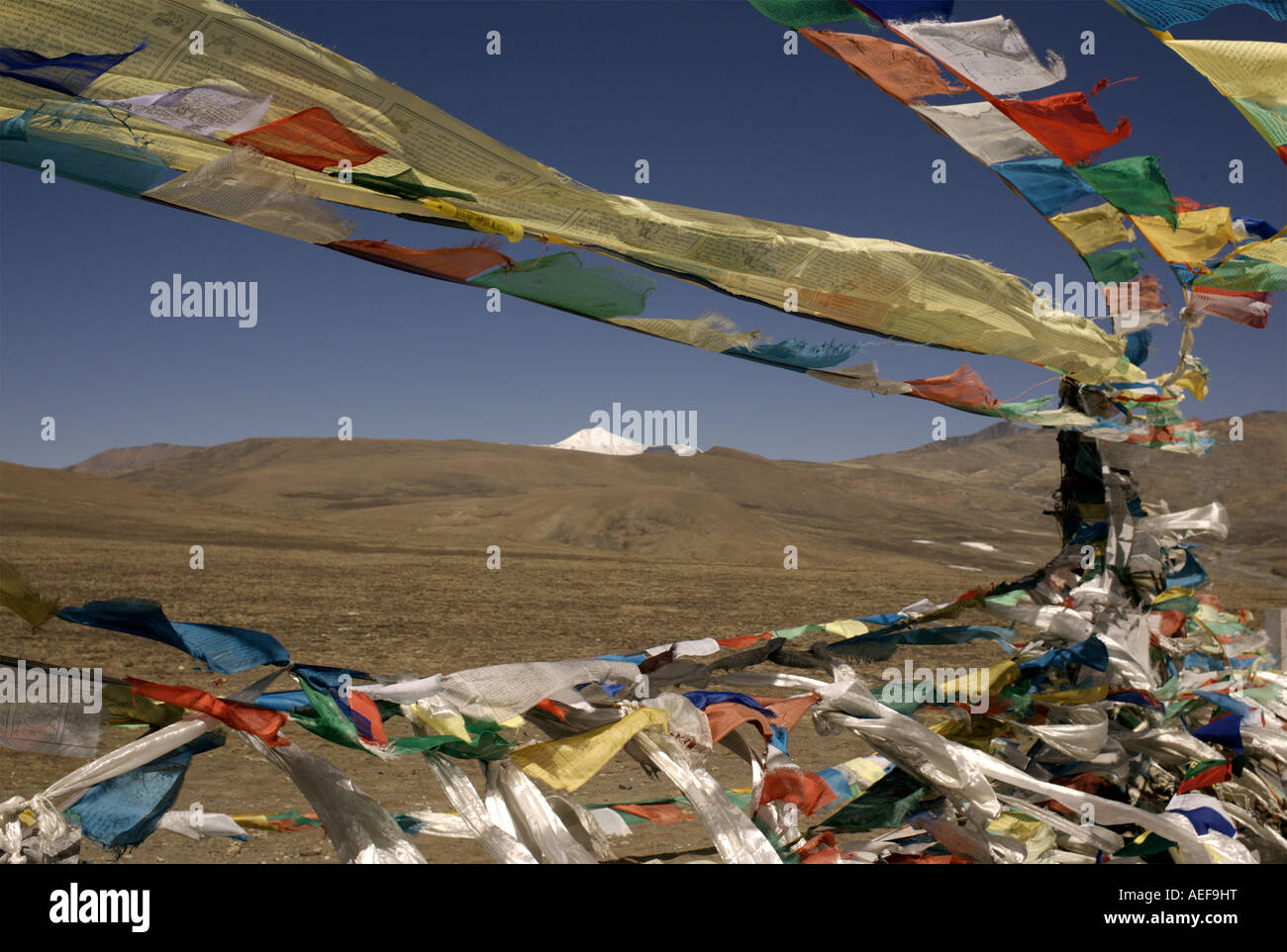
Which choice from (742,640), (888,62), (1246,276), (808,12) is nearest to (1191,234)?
(1246,276)

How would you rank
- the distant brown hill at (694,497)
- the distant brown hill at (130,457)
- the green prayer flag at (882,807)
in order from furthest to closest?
1. the distant brown hill at (130,457)
2. the distant brown hill at (694,497)
3. the green prayer flag at (882,807)

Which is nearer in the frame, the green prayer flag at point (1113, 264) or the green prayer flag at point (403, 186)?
the green prayer flag at point (403, 186)

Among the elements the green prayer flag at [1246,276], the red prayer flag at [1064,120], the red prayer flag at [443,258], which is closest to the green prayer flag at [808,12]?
the red prayer flag at [1064,120]

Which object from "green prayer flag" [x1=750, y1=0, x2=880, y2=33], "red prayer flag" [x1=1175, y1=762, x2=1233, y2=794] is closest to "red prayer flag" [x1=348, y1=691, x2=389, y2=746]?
"green prayer flag" [x1=750, y1=0, x2=880, y2=33]

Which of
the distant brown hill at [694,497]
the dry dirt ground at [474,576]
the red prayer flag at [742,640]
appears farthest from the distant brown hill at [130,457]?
the red prayer flag at [742,640]

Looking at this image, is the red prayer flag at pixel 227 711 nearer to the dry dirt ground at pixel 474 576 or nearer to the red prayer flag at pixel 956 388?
the dry dirt ground at pixel 474 576

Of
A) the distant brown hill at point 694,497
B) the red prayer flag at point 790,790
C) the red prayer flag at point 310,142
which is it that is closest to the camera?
the red prayer flag at point 310,142

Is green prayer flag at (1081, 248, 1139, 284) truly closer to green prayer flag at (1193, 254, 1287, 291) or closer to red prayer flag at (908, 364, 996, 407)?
green prayer flag at (1193, 254, 1287, 291)

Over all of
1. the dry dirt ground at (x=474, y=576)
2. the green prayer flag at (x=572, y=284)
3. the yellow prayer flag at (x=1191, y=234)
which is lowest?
the dry dirt ground at (x=474, y=576)

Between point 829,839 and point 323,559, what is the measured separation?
1696 centimetres

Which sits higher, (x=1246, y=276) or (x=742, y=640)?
(x=1246, y=276)

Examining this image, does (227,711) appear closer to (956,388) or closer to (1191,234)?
(956,388)

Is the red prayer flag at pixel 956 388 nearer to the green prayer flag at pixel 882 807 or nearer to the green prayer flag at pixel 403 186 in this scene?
the green prayer flag at pixel 882 807

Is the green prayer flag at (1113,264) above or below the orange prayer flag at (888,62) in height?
below
